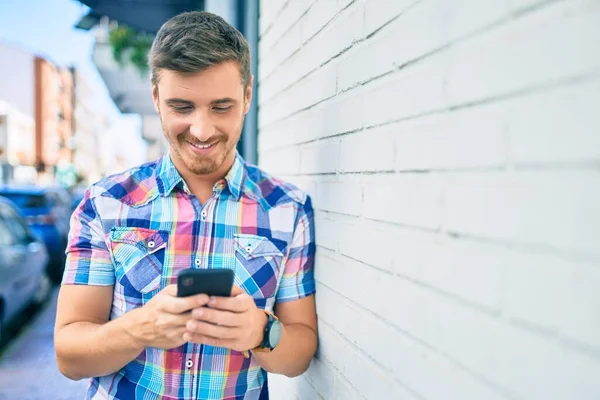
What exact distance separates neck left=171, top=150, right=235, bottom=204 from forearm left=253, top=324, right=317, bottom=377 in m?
0.63

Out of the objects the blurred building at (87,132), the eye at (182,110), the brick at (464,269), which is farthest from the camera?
the blurred building at (87,132)

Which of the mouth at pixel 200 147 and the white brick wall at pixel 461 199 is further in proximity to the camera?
the mouth at pixel 200 147

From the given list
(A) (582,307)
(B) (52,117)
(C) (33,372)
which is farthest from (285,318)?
(B) (52,117)

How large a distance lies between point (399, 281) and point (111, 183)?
1.17 meters

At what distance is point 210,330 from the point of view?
4.77 ft

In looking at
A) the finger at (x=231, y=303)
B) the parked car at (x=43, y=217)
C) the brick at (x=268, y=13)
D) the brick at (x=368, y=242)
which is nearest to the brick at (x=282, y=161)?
the brick at (x=368, y=242)

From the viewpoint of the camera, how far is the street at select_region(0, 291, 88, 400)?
455 centimetres

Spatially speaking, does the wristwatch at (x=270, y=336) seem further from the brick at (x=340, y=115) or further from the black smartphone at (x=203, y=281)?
the brick at (x=340, y=115)

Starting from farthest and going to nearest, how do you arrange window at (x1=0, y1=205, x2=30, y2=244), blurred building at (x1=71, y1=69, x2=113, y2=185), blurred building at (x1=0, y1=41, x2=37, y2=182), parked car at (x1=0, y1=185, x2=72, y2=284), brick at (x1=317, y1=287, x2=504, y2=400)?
blurred building at (x1=71, y1=69, x2=113, y2=185) < blurred building at (x1=0, y1=41, x2=37, y2=182) < parked car at (x1=0, y1=185, x2=72, y2=284) < window at (x1=0, y1=205, x2=30, y2=244) < brick at (x1=317, y1=287, x2=504, y2=400)


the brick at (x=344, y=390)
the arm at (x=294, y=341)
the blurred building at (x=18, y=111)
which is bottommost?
the brick at (x=344, y=390)

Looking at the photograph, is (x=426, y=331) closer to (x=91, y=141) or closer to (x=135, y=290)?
(x=135, y=290)

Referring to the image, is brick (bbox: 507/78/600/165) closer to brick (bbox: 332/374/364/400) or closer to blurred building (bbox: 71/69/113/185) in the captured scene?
brick (bbox: 332/374/364/400)

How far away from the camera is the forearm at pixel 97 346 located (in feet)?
5.26

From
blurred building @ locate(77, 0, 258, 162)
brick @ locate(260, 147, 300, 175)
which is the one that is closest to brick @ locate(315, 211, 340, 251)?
brick @ locate(260, 147, 300, 175)
